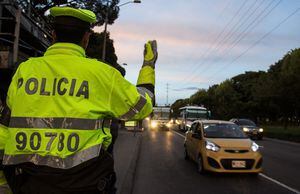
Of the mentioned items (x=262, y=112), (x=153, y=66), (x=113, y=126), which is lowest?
(x=113, y=126)

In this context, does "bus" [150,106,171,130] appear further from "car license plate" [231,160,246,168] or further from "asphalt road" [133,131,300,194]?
"car license plate" [231,160,246,168]

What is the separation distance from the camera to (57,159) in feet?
8.91

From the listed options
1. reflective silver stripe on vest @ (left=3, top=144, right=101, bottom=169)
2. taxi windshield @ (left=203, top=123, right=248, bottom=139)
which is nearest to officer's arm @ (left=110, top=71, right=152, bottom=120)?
reflective silver stripe on vest @ (left=3, top=144, right=101, bottom=169)

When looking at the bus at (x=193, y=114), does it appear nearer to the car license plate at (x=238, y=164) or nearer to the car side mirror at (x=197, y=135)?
the car side mirror at (x=197, y=135)

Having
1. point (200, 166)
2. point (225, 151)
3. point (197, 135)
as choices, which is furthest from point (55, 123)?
point (197, 135)

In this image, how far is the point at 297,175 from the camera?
1386 centimetres

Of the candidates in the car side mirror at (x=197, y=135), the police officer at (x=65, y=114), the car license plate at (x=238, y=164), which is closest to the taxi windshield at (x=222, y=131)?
the car side mirror at (x=197, y=135)

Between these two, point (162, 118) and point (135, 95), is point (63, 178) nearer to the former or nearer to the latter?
point (135, 95)

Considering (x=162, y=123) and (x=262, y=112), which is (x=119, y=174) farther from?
(x=262, y=112)

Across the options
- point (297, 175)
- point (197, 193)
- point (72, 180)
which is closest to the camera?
point (72, 180)

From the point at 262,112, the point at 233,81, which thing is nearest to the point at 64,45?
the point at 262,112

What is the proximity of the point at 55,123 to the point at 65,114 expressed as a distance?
0.08 meters

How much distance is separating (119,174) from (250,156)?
3.58 meters

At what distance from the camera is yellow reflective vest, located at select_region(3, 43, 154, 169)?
277 cm
